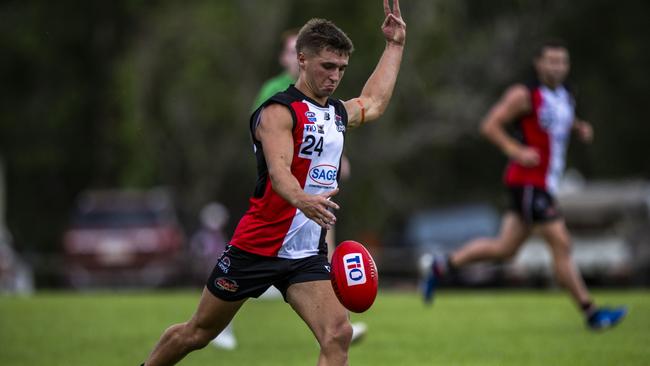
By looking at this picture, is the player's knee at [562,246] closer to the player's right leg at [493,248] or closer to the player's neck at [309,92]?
the player's right leg at [493,248]

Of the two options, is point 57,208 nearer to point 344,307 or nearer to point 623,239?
point 623,239

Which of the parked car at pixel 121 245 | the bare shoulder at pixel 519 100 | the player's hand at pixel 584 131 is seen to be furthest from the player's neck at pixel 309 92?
the parked car at pixel 121 245

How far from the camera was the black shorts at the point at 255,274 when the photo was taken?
6.78 metres

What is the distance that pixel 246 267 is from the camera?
6.81 metres

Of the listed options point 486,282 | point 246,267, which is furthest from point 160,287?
point 246,267

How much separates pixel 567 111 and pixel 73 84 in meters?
26.2

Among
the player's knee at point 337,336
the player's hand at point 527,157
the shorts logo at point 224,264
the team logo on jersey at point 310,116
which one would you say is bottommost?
the player's hand at point 527,157

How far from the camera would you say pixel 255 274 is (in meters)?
6.79

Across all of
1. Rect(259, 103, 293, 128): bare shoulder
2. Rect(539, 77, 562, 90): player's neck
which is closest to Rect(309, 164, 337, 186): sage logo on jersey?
Rect(259, 103, 293, 128): bare shoulder

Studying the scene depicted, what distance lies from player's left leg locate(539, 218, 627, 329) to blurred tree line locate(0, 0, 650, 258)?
908 inches

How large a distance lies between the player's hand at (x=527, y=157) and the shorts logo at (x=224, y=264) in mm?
5447

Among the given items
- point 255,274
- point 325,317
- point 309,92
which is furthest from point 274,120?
point 325,317

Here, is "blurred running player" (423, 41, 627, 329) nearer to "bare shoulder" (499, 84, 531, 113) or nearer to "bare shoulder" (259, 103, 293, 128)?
"bare shoulder" (499, 84, 531, 113)

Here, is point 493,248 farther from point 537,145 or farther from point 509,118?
point 509,118
